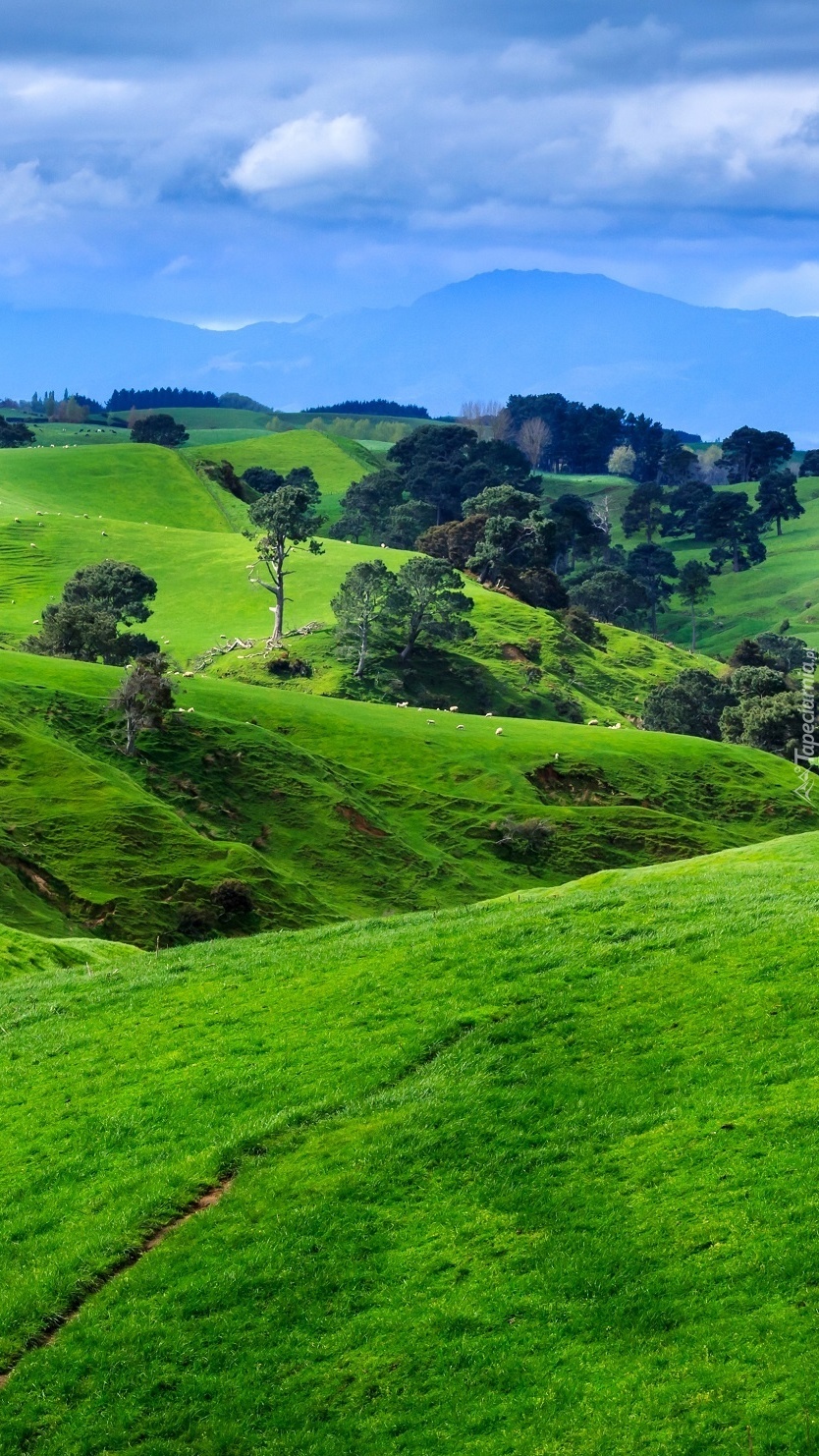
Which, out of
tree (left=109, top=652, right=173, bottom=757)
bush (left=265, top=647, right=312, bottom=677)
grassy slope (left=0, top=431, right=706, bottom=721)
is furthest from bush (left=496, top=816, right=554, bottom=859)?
bush (left=265, top=647, right=312, bottom=677)

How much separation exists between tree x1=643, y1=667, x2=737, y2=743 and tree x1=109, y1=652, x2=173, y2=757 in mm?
71667

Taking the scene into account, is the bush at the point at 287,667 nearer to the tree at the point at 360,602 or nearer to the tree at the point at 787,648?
the tree at the point at 360,602

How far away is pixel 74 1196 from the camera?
75.8ft

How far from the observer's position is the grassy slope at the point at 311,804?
6100cm

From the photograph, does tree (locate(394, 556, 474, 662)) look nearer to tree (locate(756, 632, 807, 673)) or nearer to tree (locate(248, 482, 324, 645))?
tree (locate(248, 482, 324, 645))

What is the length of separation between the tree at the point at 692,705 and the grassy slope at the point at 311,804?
29.5 metres

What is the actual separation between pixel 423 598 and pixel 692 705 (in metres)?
27.7

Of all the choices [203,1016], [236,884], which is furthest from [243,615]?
[203,1016]

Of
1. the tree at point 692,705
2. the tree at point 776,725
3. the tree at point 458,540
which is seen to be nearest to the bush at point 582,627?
the tree at point 458,540

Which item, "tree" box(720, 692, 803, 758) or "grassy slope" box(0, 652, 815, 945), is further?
"tree" box(720, 692, 803, 758)

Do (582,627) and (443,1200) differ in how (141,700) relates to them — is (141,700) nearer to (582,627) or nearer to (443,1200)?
(443,1200)

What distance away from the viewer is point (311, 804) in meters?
77.9

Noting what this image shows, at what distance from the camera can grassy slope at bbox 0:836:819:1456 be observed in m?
17.8

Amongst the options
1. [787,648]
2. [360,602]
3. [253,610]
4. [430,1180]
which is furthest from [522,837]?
[787,648]
